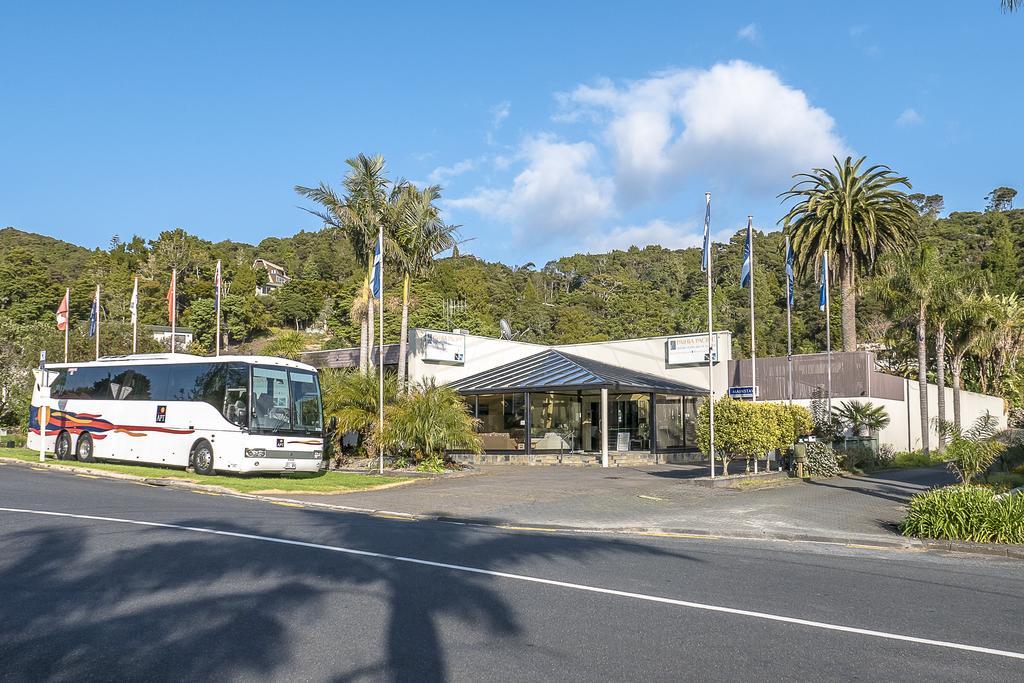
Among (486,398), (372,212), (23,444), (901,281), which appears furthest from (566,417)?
(23,444)

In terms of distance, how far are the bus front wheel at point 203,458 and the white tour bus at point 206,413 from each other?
27mm

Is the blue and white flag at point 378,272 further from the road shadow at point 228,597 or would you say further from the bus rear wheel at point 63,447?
the road shadow at point 228,597

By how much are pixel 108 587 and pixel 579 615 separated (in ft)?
14.3

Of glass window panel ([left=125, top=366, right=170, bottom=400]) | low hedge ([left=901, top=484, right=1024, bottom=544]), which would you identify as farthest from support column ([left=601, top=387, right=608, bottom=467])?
low hedge ([left=901, top=484, right=1024, bottom=544])

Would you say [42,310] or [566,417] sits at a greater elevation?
[42,310]

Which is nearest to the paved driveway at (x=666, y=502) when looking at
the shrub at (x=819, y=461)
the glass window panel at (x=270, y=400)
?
the shrub at (x=819, y=461)

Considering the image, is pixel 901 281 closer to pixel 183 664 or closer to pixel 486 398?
pixel 486 398

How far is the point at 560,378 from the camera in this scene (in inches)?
1312

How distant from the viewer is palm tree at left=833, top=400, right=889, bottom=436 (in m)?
33.6

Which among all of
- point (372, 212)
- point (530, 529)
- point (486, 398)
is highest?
point (372, 212)

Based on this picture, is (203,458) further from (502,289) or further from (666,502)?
(502,289)

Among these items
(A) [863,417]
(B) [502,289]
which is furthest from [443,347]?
(B) [502,289]

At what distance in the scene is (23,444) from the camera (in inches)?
1425

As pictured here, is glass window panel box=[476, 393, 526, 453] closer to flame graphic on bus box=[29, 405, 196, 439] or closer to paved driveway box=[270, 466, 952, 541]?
paved driveway box=[270, 466, 952, 541]
